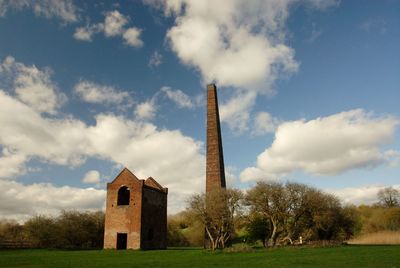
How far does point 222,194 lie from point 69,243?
18.7 meters

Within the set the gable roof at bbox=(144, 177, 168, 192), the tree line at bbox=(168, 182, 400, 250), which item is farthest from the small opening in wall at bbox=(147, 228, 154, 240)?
the gable roof at bbox=(144, 177, 168, 192)

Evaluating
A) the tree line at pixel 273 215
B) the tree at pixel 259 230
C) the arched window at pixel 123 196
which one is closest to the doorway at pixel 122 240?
the arched window at pixel 123 196

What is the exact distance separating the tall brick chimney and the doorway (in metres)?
A: 9.63

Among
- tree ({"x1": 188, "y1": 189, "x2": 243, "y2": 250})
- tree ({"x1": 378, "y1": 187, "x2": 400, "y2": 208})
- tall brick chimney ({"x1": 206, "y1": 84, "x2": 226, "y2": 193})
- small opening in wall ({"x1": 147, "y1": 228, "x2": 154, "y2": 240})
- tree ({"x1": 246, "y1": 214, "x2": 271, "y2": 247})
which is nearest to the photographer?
tree ({"x1": 188, "y1": 189, "x2": 243, "y2": 250})

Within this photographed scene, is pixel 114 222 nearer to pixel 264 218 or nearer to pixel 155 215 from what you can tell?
pixel 155 215

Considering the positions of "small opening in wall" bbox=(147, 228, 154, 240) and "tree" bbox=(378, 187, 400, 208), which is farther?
"tree" bbox=(378, 187, 400, 208)

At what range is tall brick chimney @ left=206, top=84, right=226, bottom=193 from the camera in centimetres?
4006

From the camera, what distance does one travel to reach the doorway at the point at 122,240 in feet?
119

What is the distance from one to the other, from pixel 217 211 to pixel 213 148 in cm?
998

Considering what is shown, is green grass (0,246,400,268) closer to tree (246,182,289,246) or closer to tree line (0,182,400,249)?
tree line (0,182,400,249)

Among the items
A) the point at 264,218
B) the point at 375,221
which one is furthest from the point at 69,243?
the point at 375,221

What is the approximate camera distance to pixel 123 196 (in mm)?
40000

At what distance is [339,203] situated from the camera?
40.2 meters

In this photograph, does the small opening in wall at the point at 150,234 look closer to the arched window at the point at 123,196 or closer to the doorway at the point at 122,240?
the doorway at the point at 122,240
